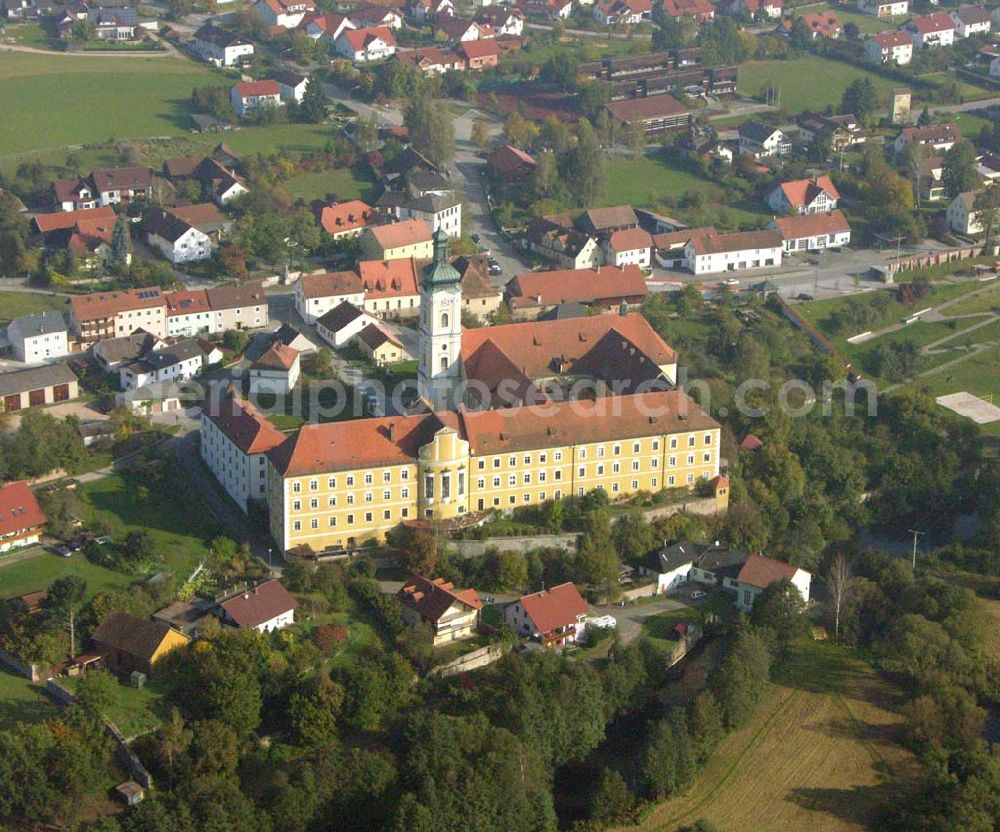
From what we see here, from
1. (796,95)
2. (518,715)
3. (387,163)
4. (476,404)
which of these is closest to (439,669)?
(518,715)

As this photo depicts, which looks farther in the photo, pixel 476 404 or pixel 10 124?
pixel 10 124

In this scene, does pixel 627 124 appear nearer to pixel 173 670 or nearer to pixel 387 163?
pixel 387 163

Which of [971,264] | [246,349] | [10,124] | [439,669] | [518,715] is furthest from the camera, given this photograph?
[10,124]

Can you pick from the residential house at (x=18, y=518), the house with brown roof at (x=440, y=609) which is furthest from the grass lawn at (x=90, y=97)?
the house with brown roof at (x=440, y=609)

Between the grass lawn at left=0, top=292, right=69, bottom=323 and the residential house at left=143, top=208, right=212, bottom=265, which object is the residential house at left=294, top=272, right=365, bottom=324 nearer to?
the residential house at left=143, top=208, right=212, bottom=265

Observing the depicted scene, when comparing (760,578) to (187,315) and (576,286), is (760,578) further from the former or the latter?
(187,315)

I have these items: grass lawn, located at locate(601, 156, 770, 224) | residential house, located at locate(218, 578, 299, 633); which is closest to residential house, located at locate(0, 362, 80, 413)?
residential house, located at locate(218, 578, 299, 633)

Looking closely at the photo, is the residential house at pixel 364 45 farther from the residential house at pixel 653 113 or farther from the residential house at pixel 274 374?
the residential house at pixel 274 374
